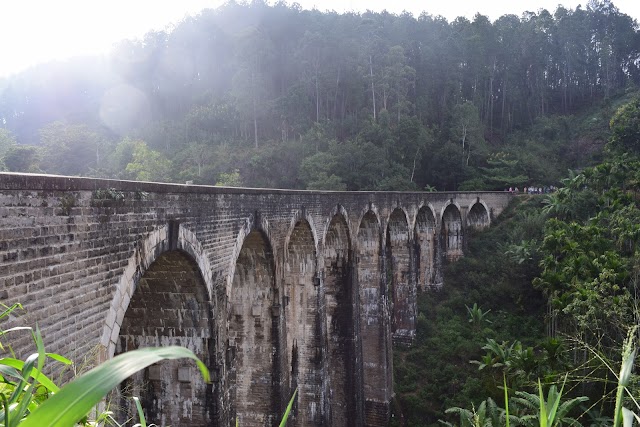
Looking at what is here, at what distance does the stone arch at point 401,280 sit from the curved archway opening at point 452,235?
26.6 ft

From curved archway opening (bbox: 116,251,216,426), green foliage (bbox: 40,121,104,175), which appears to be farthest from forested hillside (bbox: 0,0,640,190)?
curved archway opening (bbox: 116,251,216,426)

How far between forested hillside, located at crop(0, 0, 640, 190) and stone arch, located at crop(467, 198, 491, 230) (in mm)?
4025

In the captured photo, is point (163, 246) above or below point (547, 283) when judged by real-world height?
above

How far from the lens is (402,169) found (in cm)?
3425

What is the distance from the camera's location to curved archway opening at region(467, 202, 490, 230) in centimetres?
3266

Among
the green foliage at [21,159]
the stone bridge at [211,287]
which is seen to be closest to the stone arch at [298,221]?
the stone bridge at [211,287]

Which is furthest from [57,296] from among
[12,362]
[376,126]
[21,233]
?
[376,126]

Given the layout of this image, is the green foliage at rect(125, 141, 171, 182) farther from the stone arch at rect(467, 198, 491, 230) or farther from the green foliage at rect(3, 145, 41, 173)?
the stone arch at rect(467, 198, 491, 230)

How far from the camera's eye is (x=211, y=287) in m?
8.18

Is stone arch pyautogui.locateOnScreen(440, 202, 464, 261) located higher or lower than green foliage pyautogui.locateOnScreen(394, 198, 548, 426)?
higher

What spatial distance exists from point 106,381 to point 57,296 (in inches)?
170

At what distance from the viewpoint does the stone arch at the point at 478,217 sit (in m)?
32.6

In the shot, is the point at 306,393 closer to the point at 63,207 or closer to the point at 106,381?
the point at 63,207

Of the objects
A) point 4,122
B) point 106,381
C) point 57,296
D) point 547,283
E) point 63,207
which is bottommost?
point 547,283
